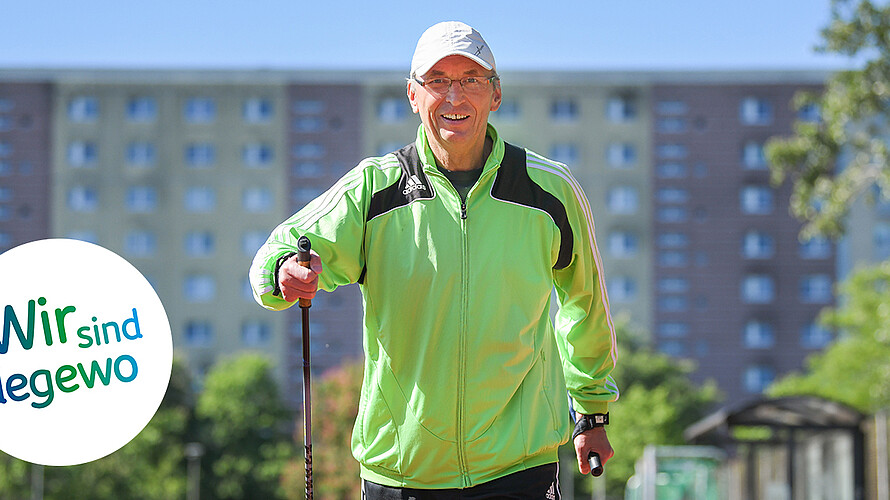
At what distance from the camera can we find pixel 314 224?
4.30 meters

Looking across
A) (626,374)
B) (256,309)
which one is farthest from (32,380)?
(256,309)

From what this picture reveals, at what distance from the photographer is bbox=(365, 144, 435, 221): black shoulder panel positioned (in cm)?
432

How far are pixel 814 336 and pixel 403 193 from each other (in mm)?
90285

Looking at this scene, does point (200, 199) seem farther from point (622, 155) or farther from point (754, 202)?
point (754, 202)

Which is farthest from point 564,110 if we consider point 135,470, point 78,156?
point 135,470

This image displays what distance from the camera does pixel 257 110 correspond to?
9212cm

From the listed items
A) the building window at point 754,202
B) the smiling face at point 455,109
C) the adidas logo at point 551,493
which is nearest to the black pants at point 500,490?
the adidas logo at point 551,493

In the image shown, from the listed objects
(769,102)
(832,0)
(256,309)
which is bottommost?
(256,309)

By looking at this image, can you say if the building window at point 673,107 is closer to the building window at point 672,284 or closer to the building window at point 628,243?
the building window at point 628,243

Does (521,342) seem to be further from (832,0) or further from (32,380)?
(832,0)

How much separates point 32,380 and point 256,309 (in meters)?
86.0

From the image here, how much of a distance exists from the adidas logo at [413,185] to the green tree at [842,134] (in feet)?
66.8

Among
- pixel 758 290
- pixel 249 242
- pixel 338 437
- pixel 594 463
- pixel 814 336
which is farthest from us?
pixel 249 242

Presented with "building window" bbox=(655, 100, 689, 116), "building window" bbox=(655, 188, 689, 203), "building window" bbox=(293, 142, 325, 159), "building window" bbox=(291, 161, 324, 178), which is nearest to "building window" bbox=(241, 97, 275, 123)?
"building window" bbox=(293, 142, 325, 159)
